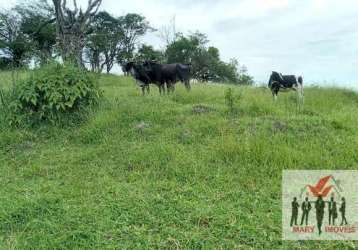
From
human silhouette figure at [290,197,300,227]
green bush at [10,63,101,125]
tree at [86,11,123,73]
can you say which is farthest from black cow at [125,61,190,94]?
tree at [86,11,123,73]

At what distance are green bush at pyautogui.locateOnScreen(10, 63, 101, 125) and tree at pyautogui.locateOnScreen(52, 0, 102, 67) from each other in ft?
8.11

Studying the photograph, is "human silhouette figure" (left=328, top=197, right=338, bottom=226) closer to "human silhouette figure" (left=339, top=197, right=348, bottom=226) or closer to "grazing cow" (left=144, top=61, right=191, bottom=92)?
"human silhouette figure" (left=339, top=197, right=348, bottom=226)

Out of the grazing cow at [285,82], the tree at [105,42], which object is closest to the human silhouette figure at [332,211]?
the grazing cow at [285,82]

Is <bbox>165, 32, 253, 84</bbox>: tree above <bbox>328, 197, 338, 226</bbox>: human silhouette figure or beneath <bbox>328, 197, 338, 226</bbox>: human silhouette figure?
above

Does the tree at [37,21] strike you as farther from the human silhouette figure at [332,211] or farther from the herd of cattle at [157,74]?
the human silhouette figure at [332,211]

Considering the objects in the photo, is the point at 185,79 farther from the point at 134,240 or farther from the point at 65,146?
the point at 134,240

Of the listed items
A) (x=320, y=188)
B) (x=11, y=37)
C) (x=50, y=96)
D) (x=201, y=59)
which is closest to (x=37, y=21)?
(x=11, y=37)

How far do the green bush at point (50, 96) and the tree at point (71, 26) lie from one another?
8.11 feet

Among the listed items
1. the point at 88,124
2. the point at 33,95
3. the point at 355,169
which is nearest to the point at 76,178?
the point at 88,124

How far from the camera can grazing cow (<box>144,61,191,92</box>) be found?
9.90 meters

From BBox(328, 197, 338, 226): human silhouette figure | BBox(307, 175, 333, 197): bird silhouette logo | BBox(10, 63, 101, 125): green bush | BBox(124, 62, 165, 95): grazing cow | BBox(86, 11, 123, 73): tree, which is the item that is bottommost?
BBox(328, 197, 338, 226): human silhouette figure

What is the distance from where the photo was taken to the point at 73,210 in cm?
357

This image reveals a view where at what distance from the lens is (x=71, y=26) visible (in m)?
9.63

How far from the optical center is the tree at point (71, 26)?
9.45 meters
